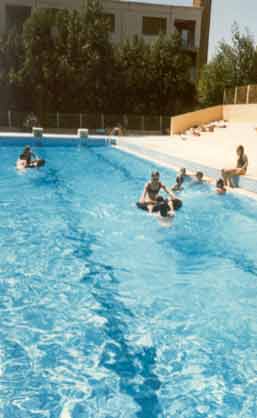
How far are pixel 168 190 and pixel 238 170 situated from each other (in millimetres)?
3037

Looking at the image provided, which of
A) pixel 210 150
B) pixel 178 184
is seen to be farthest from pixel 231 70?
pixel 178 184

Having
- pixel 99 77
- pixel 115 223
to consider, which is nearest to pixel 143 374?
pixel 115 223

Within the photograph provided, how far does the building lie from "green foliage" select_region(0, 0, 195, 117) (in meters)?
3.62

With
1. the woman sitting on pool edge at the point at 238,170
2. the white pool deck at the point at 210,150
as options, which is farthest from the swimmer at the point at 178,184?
the white pool deck at the point at 210,150

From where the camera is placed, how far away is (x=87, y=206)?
11.1m

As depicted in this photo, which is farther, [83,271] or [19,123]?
[19,123]

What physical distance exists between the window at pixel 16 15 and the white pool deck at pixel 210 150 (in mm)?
17830

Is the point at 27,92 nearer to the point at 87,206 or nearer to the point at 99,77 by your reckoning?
the point at 99,77

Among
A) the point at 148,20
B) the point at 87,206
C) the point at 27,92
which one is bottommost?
the point at 87,206

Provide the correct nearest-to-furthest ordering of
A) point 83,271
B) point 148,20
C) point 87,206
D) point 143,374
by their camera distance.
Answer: point 143,374, point 83,271, point 87,206, point 148,20

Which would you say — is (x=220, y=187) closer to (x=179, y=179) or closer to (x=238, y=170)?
(x=238, y=170)

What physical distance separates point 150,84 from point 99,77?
14.8 ft

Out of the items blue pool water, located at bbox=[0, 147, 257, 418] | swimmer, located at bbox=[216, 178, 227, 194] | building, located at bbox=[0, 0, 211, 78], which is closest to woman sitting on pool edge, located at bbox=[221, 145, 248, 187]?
swimmer, located at bbox=[216, 178, 227, 194]

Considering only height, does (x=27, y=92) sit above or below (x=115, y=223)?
above
